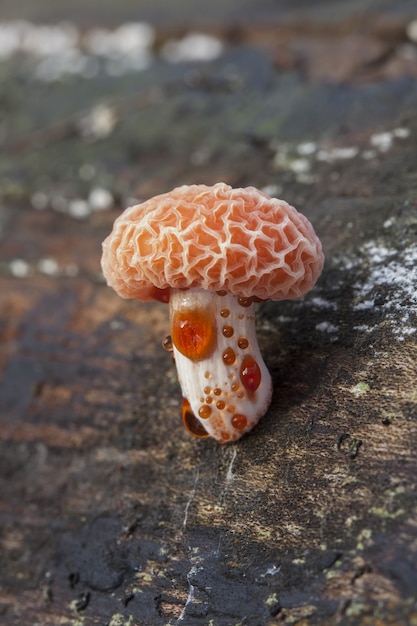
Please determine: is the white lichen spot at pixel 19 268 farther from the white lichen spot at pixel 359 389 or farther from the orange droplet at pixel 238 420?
the white lichen spot at pixel 359 389

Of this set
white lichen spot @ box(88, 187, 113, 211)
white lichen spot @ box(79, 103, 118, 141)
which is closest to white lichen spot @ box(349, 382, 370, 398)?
white lichen spot @ box(88, 187, 113, 211)

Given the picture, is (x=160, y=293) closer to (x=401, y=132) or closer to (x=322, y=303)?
(x=322, y=303)

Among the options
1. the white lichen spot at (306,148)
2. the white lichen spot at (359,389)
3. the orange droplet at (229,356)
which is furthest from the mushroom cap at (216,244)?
the white lichen spot at (306,148)

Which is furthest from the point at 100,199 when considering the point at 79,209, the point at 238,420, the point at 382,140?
the point at 238,420

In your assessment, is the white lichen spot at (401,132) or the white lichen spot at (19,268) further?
the white lichen spot at (19,268)

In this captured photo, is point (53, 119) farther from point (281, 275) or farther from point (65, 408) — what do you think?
point (281, 275)

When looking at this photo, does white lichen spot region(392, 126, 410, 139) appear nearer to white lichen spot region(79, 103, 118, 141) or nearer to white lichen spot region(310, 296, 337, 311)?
white lichen spot region(310, 296, 337, 311)
